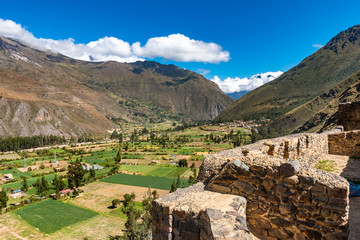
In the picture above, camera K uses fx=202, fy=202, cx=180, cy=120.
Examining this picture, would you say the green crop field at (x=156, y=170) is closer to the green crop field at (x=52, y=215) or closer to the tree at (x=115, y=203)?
the tree at (x=115, y=203)

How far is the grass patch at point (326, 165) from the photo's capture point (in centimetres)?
1094

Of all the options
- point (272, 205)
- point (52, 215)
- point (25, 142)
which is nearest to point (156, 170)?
point (52, 215)

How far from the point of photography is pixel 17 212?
48.1m

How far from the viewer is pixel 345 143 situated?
566 inches

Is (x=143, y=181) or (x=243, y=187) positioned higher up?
(x=243, y=187)

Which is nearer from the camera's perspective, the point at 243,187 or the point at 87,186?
the point at 243,187

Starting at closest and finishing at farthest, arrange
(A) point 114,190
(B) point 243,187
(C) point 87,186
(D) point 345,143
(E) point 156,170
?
(B) point 243,187 < (D) point 345,143 < (A) point 114,190 < (C) point 87,186 < (E) point 156,170

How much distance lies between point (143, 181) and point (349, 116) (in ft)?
199

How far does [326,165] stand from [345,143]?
4.48 meters

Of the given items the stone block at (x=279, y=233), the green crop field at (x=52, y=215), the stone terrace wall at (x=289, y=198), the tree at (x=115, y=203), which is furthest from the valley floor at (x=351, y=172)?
the green crop field at (x=52, y=215)

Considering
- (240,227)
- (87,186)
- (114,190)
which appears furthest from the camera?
(87,186)

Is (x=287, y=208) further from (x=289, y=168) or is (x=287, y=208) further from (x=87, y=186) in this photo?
(x=87, y=186)

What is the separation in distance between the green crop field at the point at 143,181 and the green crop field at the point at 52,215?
19303 mm

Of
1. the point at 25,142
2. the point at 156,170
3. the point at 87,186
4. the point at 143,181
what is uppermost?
the point at 25,142
